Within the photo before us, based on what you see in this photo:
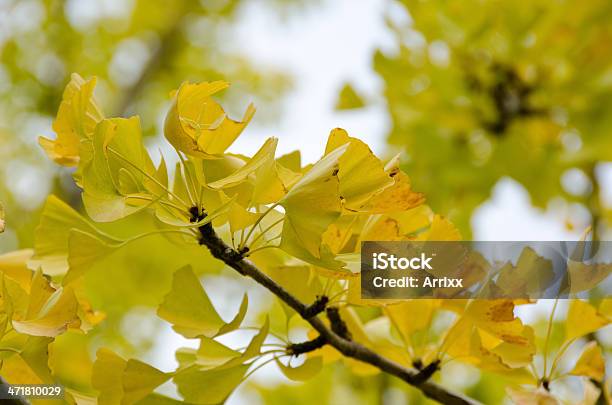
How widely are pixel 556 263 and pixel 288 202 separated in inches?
7.7

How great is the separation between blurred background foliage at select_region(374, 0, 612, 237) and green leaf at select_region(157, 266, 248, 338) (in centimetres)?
58

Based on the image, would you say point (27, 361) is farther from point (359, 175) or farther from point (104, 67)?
point (104, 67)

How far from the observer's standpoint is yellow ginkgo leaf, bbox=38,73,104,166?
396mm

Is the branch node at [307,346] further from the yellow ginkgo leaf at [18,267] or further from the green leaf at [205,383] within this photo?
the yellow ginkgo leaf at [18,267]

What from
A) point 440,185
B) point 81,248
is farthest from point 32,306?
point 440,185

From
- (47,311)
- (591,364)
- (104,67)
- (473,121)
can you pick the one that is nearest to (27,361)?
(47,311)

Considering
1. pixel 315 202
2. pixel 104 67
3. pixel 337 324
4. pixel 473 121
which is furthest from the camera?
pixel 104 67

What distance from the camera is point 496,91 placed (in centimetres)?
104

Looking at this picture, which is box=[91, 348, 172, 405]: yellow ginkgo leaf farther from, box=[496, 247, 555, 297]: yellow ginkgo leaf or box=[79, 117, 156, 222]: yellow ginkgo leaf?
box=[496, 247, 555, 297]: yellow ginkgo leaf

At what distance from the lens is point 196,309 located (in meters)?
0.44

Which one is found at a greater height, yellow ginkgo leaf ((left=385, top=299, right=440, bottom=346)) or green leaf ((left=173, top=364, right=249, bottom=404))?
yellow ginkgo leaf ((left=385, top=299, right=440, bottom=346))

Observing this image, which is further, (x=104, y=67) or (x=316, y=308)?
(x=104, y=67)

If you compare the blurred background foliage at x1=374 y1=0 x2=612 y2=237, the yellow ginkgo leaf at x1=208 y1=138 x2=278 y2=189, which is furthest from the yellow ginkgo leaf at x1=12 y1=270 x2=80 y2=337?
the blurred background foliage at x1=374 y1=0 x2=612 y2=237

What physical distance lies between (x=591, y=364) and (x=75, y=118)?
0.38 m
